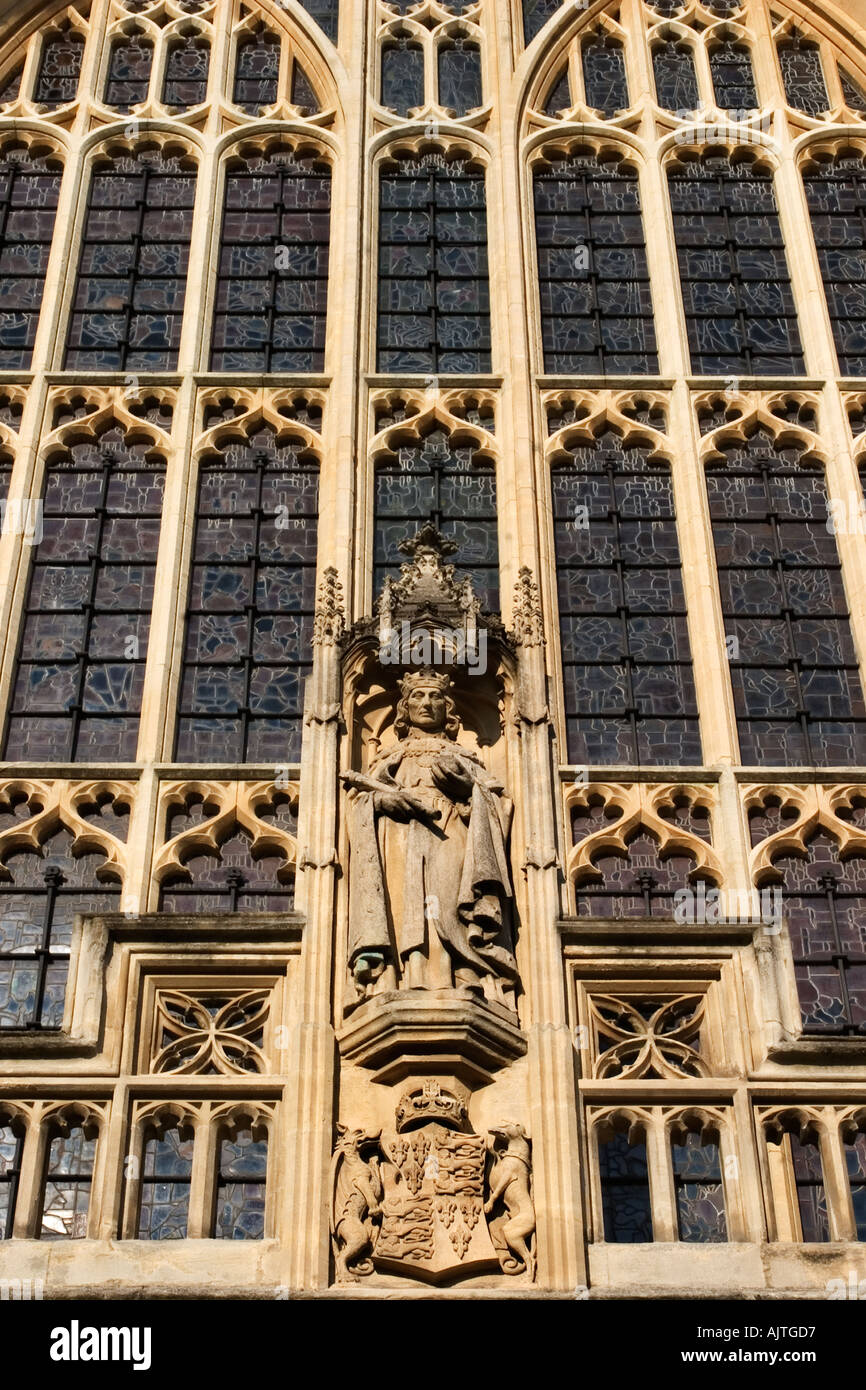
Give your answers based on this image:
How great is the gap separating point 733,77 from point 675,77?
52 cm

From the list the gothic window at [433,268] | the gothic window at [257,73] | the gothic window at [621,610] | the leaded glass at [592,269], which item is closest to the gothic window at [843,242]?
the leaded glass at [592,269]

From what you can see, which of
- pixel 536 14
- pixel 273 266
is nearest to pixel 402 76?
pixel 536 14

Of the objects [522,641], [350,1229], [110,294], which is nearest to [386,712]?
[522,641]

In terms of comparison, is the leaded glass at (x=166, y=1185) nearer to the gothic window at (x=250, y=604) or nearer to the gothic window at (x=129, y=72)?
the gothic window at (x=250, y=604)

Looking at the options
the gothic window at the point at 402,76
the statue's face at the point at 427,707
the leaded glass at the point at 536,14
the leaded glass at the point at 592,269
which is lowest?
the statue's face at the point at 427,707

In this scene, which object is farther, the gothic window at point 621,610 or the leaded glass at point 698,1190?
the gothic window at point 621,610

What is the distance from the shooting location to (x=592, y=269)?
18219mm

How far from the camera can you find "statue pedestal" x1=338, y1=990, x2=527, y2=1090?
1223 centimetres

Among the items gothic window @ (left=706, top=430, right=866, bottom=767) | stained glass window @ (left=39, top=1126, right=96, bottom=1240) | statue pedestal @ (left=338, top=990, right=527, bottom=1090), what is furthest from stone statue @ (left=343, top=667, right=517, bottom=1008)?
gothic window @ (left=706, top=430, right=866, bottom=767)

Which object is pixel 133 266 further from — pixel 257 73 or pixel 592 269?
pixel 592 269

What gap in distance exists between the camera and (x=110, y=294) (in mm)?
18047

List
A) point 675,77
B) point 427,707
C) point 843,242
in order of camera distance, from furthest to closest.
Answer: point 675,77
point 843,242
point 427,707

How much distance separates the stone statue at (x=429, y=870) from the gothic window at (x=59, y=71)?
8468 mm

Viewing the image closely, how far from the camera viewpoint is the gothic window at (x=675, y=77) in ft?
65.1
